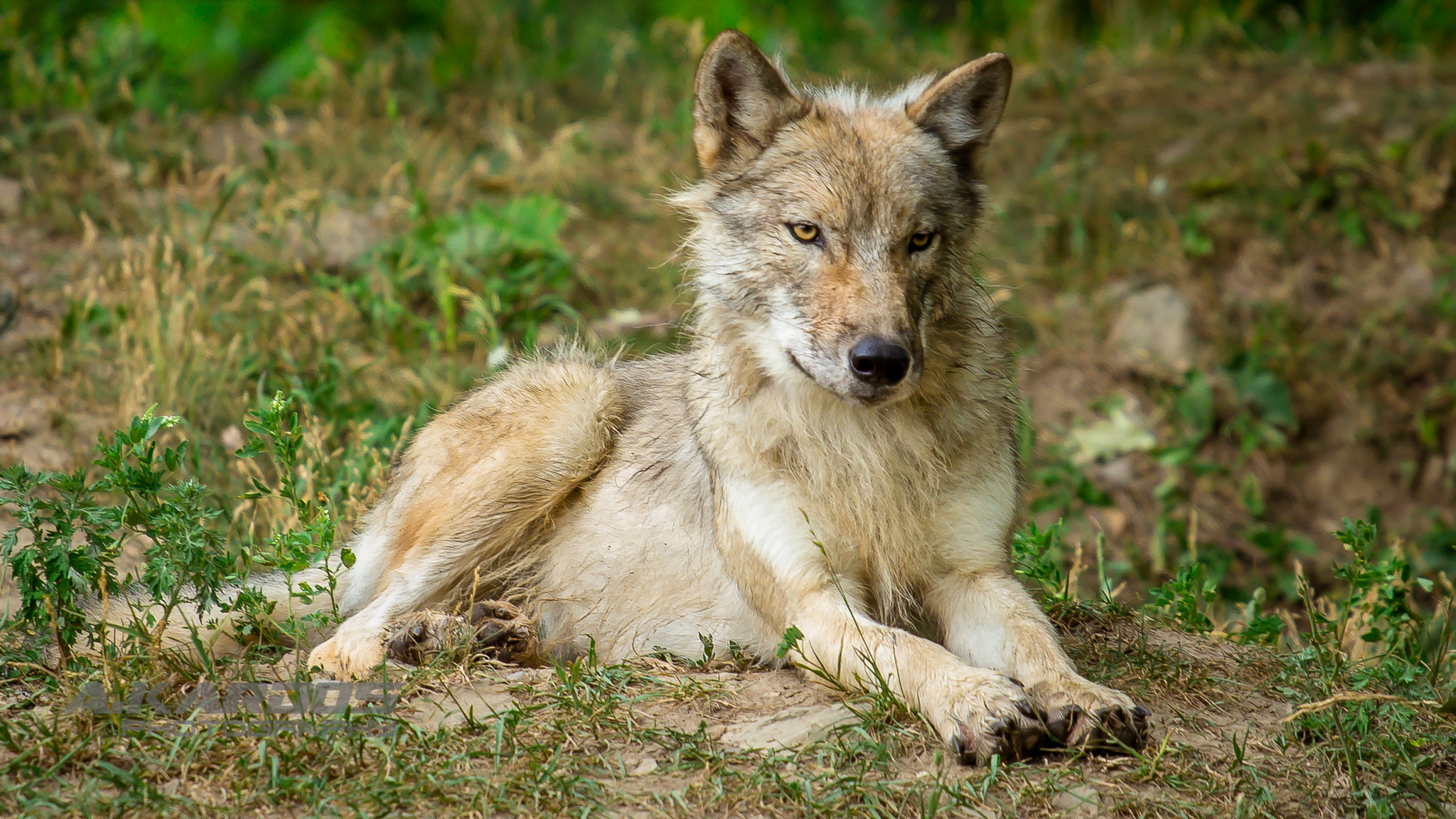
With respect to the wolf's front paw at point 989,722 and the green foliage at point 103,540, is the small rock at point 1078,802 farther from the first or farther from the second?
the green foliage at point 103,540

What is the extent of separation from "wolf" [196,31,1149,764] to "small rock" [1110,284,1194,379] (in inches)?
169

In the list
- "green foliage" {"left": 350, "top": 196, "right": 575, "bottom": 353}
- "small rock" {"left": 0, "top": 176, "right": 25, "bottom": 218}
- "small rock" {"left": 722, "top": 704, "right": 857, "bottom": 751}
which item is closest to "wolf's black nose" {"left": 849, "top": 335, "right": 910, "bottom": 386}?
"small rock" {"left": 722, "top": 704, "right": 857, "bottom": 751}

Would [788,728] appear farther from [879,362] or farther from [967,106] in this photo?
[967,106]

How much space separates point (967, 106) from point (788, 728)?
2.32m

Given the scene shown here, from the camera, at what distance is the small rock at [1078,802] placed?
118 inches

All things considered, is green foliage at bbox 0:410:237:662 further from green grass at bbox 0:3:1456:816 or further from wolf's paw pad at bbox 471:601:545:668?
wolf's paw pad at bbox 471:601:545:668

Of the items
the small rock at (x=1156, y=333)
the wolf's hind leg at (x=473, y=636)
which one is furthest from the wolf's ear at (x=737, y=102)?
the small rock at (x=1156, y=333)

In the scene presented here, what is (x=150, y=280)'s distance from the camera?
639 centimetres

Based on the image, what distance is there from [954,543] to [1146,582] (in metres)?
3.83

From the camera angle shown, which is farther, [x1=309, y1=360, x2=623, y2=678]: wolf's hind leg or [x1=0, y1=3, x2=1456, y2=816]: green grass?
[x1=309, y1=360, x2=623, y2=678]: wolf's hind leg

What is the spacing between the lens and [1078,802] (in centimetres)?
305

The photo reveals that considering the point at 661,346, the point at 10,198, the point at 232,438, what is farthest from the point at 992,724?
the point at 10,198

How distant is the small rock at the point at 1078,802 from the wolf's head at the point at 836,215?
1.25 meters

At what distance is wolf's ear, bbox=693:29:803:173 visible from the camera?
160 inches
